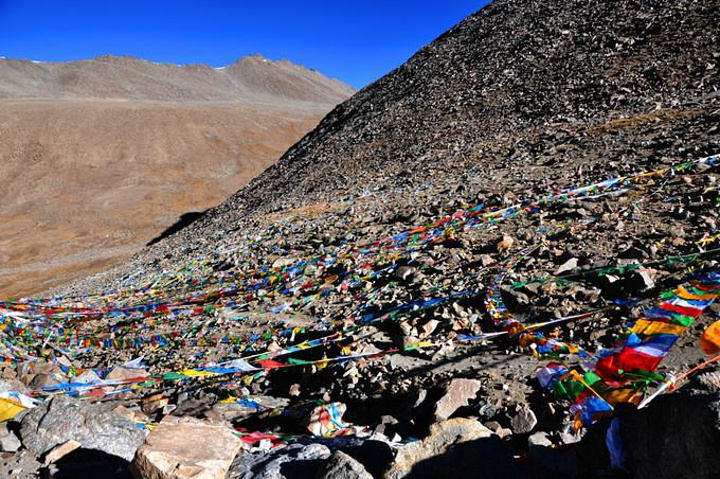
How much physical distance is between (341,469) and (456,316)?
2.83 meters

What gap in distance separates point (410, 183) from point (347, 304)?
6940mm

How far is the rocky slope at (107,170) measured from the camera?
2527cm

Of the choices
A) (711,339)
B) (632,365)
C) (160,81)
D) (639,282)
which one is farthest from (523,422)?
(160,81)

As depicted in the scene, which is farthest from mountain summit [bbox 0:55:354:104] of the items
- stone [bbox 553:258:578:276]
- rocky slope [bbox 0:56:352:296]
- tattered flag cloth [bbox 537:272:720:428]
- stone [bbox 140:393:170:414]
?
tattered flag cloth [bbox 537:272:720:428]

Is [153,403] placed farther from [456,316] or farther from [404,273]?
[404,273]

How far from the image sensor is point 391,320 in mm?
5582

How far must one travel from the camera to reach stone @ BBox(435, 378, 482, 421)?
372 centimetres

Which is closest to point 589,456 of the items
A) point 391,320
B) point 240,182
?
point 391,320

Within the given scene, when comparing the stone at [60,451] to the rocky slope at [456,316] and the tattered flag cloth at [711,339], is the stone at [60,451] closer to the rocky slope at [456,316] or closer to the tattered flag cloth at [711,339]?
the rocky slope at [456,316]

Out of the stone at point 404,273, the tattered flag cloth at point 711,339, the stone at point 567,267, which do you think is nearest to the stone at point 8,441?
the stone at point 404,273

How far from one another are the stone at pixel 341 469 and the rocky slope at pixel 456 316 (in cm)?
1

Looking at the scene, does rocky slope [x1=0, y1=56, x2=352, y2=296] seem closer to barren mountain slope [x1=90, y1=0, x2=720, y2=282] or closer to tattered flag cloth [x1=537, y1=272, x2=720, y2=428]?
barren mountain slope [x1=90, y1=0, x2=720, y2=282]

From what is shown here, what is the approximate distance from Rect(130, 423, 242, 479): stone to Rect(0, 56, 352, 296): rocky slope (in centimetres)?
1953

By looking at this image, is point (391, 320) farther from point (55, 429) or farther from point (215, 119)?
point (215, 119)
